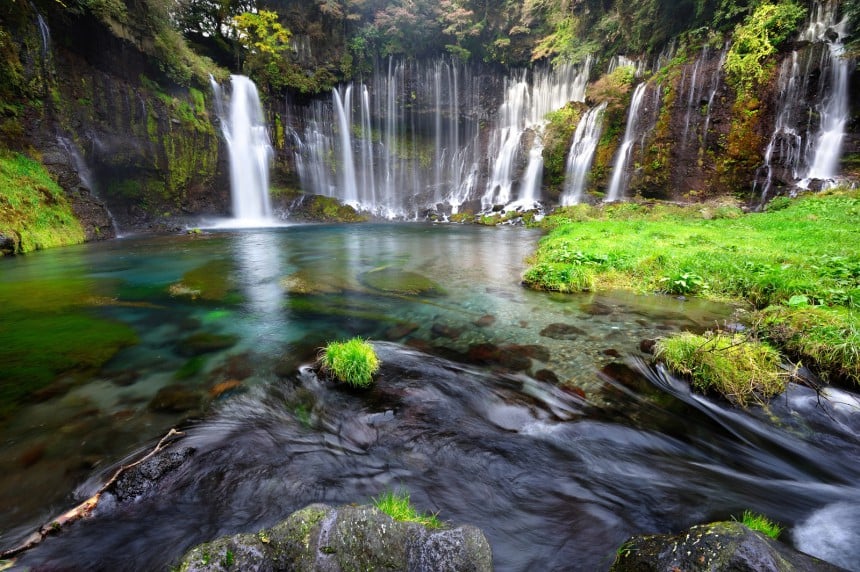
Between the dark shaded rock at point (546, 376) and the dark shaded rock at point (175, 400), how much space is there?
145 inches

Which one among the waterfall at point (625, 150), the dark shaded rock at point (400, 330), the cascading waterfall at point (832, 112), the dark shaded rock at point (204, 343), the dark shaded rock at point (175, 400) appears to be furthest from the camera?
the waterfall at point (625, 150)

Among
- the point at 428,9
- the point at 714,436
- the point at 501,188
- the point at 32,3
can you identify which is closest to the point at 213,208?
the point at 32,3

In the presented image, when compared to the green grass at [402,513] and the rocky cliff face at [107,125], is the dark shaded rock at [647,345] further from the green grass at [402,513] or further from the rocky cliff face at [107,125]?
the rocky cliff face at [107,125]

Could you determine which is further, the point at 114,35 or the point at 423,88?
the point at 423,88

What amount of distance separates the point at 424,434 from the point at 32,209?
18530 millimetres

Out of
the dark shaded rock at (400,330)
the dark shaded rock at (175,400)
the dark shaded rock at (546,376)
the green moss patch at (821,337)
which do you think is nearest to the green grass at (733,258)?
the green moss patch at (821,337)

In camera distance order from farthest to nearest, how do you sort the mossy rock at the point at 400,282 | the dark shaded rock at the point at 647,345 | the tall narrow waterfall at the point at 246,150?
1. the tall narrow waterfall at the point at 246,150
2. the mossy rock at the point at 400,282
3. the dark shaded rock at the point at 647,345

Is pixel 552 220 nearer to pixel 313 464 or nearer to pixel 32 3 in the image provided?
pixel 313 464

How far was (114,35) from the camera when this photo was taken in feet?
61.2

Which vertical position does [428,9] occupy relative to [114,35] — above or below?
above

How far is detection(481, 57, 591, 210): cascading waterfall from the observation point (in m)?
28.2

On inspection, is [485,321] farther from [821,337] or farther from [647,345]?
[821,337]

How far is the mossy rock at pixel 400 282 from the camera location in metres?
8.48

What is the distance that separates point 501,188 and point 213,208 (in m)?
20.2
